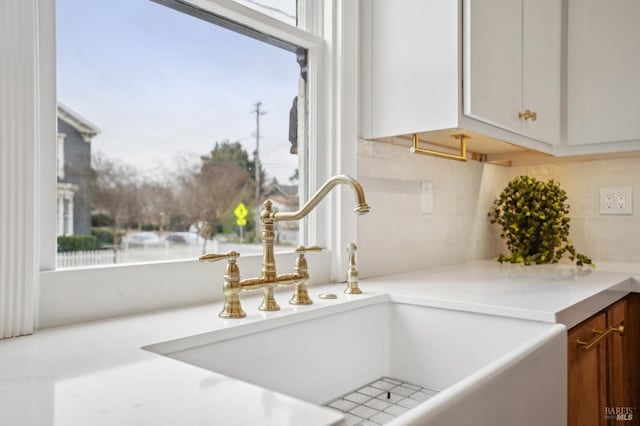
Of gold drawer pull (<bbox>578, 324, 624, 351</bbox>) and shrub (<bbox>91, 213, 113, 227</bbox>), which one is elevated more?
shrub (<bbox>91, 213, 113, 227</bbox>)

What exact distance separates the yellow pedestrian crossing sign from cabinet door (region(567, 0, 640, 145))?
1396mm

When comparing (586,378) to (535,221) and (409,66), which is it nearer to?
(535,221)

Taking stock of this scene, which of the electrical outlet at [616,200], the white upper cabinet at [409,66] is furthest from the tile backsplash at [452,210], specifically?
the white upper cabinet at [409,66]

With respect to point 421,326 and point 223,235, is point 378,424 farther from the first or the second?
point 223,235

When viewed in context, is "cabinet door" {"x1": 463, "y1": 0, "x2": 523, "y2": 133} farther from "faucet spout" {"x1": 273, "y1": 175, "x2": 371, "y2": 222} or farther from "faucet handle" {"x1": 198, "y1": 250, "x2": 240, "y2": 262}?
"faucet handle" {"x1": 198, "y1": 250, "x2": 240, "y2": 262}

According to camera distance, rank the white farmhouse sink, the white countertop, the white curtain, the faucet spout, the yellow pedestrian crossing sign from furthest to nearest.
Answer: the yellow pedestrian crossing sign, the faucet spout, the white curtain, the white farmhouse sink, the white countertop

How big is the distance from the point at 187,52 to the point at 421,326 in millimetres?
919

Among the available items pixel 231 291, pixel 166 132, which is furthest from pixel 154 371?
pixel 166 132

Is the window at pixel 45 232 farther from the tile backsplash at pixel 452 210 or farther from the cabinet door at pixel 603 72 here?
the cabinet door at pixel 603 72

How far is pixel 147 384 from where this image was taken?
598 mm

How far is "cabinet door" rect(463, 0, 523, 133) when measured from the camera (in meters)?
1.36

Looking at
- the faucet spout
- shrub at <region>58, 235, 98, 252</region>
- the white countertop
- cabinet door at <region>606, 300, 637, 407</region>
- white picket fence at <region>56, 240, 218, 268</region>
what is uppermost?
the faucet spout

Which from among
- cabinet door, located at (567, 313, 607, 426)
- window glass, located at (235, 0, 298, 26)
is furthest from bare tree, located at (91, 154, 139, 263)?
cabinet door, located at (567, 313, 607, 426)

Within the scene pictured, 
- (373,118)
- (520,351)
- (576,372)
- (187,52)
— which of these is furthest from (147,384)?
(373,118)
